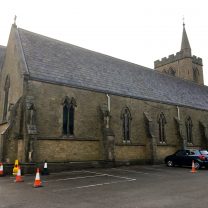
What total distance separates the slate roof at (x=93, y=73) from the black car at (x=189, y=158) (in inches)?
280

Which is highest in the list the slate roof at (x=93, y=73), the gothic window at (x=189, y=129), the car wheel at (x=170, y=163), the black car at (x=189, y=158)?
the slate roof at (x=93, y=73)

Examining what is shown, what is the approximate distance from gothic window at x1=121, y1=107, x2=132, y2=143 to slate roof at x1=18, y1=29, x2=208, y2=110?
174cm

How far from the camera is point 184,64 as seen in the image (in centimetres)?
4403

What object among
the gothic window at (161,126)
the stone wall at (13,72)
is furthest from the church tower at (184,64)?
the stone wall at (13,72)

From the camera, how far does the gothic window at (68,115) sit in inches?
774

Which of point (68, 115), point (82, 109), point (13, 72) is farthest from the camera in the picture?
point (82, 109)

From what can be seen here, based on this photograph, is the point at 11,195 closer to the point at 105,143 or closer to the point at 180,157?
the point at 105,143

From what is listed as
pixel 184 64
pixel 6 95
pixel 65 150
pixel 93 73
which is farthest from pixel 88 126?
pixel 184 64

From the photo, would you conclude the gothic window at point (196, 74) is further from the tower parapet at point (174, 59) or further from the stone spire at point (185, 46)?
the stone spire at point (185, 46)

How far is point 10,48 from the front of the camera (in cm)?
2242

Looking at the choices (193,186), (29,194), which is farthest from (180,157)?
(29,194)

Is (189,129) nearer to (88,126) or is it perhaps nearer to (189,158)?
(189,158)

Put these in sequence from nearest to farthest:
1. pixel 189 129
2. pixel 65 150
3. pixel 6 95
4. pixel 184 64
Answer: pixel 65 150 < pixel 6 95 < pixel 189 129 < pixel 184 64

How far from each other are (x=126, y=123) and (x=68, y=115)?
642 cm
